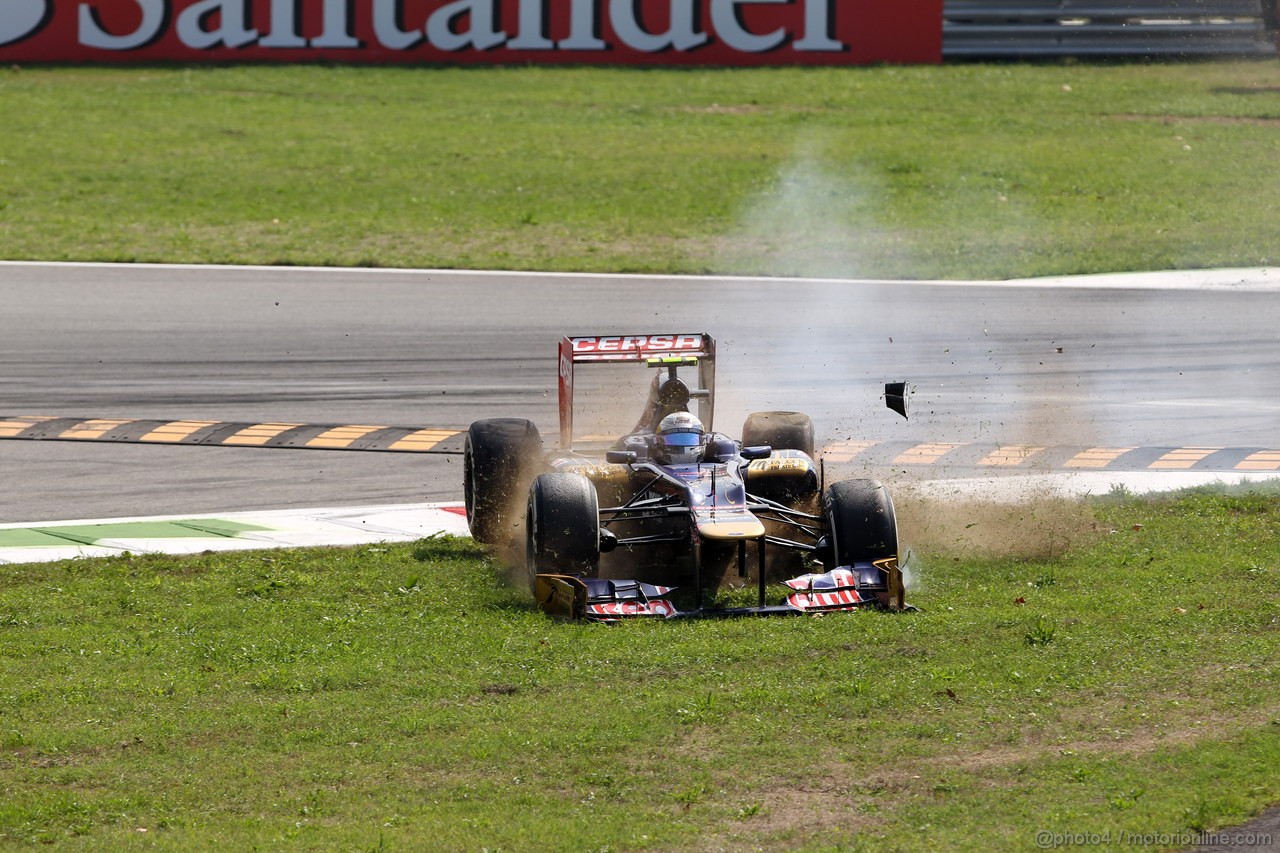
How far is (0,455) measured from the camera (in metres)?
16.0

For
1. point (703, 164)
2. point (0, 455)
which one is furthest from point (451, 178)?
point (0, 455)

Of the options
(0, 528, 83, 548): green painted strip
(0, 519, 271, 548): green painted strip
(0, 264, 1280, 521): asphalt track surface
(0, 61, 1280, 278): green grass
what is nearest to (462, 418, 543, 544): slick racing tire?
(0, 519, 271, 548): green painted strip

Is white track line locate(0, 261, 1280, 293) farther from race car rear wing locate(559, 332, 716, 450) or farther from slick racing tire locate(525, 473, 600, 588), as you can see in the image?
slick racing tire locate(525, 473, 600, 588)

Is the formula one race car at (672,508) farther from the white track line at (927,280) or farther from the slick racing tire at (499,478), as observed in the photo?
the white track line at (927,280)

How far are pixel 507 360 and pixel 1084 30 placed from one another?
23493mm

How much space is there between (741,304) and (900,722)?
570 inches

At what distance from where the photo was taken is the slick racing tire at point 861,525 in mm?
10945

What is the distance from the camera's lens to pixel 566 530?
10.7 m

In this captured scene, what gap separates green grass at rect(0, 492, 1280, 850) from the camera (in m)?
7.37

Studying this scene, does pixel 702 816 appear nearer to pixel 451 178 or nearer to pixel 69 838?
pixel 69 838

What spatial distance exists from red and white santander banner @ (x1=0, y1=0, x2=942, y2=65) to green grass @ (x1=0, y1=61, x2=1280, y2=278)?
0.56 m

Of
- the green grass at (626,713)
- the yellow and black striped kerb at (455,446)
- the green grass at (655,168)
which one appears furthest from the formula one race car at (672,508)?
the green grass at (655,168)

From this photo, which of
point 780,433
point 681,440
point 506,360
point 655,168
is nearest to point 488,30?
point 655,168

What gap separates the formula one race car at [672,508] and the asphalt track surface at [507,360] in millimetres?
2428
